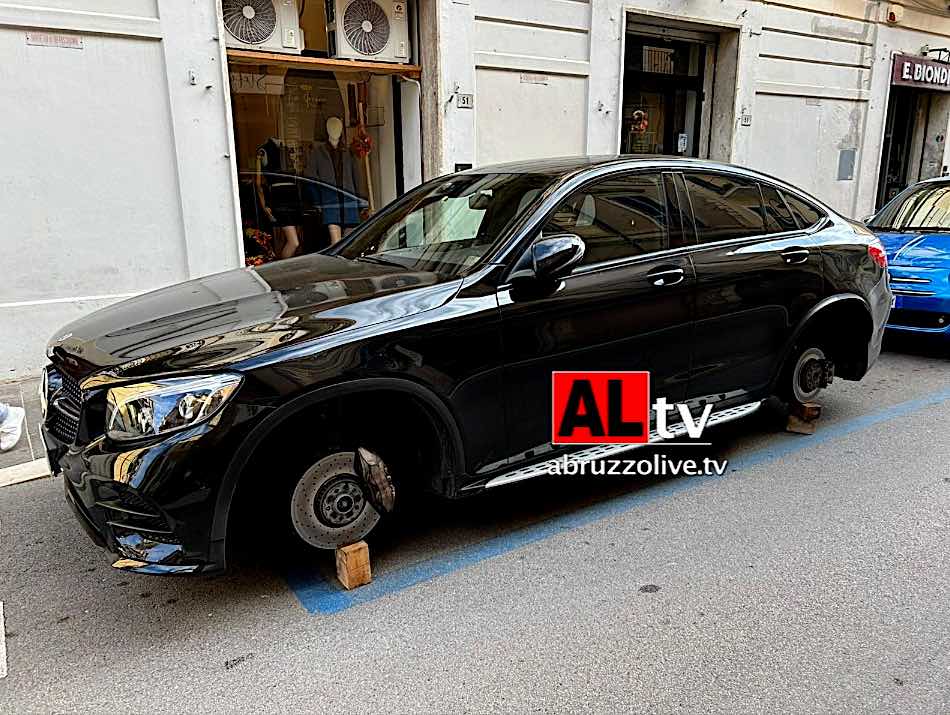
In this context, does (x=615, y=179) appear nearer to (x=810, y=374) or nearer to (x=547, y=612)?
(x=810, y=374)

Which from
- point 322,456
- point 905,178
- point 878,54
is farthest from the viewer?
point 905,178

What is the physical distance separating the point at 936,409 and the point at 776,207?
223cm

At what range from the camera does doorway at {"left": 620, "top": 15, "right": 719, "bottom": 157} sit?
10.8 meters

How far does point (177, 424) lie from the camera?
2.66 metres

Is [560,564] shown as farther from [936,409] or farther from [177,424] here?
[936,409]

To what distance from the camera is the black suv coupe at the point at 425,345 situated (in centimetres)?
271

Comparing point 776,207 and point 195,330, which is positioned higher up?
point 776,207

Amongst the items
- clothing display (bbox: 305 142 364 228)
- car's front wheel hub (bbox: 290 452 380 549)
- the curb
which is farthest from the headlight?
clothing display (bbox: 305 142 364 228)

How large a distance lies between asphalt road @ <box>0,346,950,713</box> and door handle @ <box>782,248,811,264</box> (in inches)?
52.4

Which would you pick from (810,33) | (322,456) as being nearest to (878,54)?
(810,33)

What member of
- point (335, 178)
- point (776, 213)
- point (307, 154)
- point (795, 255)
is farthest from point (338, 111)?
point (795, 255)

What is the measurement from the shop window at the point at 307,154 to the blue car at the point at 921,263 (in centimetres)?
546

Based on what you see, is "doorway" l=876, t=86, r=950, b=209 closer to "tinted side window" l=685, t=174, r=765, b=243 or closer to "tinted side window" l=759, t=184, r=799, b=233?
"tinted side window" l=759, t=184, r=799, b=233

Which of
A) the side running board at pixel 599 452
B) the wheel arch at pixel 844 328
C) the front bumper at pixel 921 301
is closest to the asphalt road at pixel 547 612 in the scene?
the side running board at pixel 599 452
